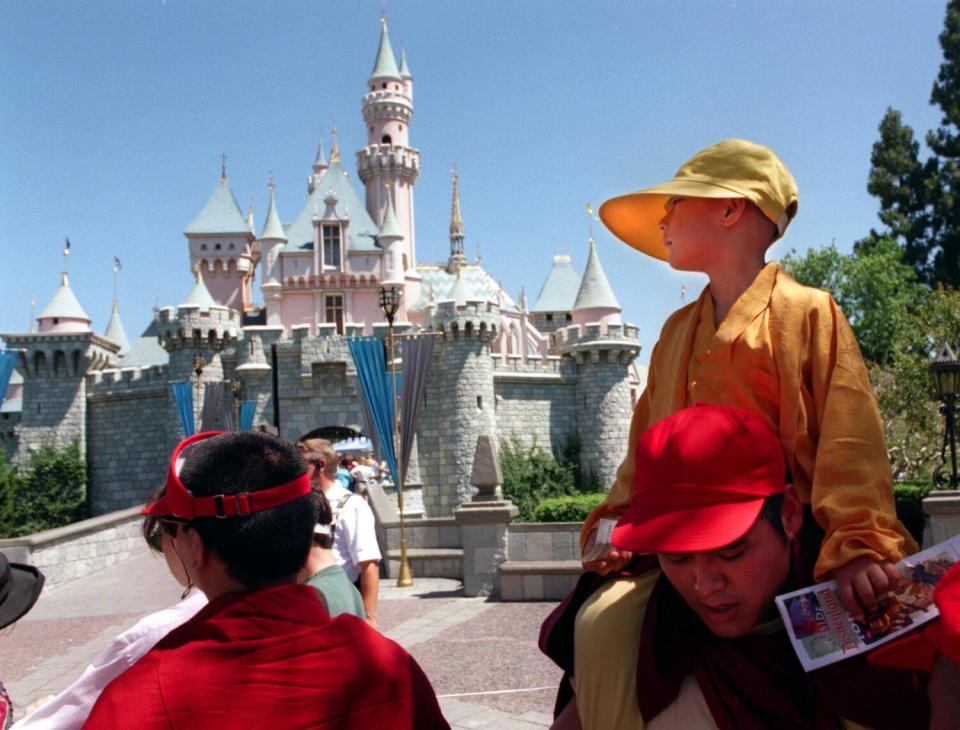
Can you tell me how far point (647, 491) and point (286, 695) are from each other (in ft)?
2.45

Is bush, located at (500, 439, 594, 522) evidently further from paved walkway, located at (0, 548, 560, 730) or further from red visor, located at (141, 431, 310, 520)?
red visor, located at (141, 431, 310, 520)

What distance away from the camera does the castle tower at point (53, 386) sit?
110ft

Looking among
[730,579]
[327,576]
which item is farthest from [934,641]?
[327,576]

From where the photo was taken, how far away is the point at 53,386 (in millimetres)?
34031

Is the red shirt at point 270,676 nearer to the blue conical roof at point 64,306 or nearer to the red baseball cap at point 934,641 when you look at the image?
the red baseball cap at point 934,641

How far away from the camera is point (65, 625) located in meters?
11.3

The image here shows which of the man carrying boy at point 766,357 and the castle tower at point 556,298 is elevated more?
the castle tower at point 556,298

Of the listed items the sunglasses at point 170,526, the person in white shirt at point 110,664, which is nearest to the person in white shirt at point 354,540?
the person in white shirt at point 110,664

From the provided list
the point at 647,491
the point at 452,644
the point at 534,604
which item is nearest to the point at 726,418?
the point at 647,491

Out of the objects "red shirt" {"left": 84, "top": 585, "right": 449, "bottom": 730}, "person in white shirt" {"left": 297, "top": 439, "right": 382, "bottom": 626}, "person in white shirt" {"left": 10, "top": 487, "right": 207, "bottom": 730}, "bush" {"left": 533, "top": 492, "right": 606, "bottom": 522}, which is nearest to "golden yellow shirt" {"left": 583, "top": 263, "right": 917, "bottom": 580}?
"red shirt" {"left": 84, "top": 585, "right": 449, "bottom": 730}

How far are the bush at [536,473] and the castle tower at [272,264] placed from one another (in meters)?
12.3

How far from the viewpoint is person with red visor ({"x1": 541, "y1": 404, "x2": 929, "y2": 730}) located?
1.63m

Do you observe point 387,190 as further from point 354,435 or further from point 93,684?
point 93,684

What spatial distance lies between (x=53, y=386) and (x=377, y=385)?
1686cm
